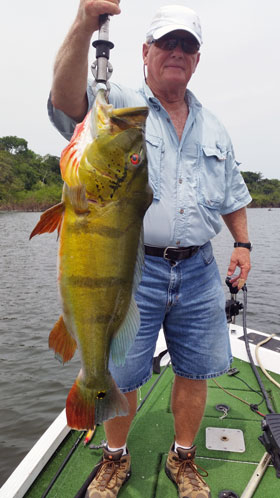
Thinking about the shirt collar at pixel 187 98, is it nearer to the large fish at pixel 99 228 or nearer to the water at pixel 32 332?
the large fish at pixel 99 228

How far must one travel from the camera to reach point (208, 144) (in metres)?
2.63

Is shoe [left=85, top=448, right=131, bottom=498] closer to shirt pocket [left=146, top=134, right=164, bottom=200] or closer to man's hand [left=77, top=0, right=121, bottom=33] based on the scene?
shirt pocket [left=146, top=134, right=164, bottom=200]

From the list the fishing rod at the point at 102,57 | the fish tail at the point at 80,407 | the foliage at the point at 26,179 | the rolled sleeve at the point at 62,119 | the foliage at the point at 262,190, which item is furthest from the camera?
the foliage at the point at 262,190

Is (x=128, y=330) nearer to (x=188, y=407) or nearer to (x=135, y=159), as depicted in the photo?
(x=135, y=159)

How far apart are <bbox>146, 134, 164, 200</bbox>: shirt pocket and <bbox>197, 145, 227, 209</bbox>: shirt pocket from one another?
28 centimetres

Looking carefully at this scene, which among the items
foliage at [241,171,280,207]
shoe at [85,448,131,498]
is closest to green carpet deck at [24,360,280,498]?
shoe at [85,448,131,498]

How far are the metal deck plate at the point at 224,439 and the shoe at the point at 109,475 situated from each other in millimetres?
889

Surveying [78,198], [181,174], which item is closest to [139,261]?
[78,198]

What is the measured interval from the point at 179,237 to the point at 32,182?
223ft

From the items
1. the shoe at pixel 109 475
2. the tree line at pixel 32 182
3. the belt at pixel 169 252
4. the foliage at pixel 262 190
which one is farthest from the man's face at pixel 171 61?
the foliage at pixel 262 190

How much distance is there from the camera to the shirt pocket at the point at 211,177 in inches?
100

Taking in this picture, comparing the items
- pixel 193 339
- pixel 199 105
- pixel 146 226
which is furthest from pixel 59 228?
pixel 199 105

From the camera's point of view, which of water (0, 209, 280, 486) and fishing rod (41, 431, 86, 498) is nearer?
fishing rod (41, 431, 86, 498)

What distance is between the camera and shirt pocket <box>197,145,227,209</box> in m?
2.54
